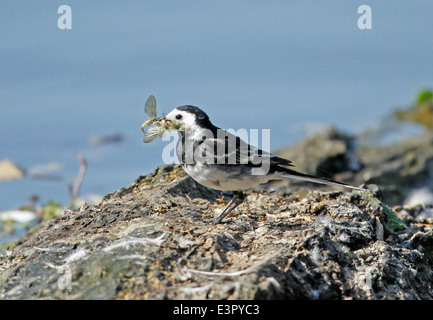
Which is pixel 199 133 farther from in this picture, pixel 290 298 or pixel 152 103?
pixel 290 298

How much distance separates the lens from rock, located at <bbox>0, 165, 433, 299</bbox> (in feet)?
13.1

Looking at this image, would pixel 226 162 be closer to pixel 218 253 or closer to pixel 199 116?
pixel 199 116

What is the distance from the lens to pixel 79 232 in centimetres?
497

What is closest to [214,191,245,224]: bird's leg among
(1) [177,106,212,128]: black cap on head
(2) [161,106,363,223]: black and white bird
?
(2) [161,106,363,223]: black and white bird

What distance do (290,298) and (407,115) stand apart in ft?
31.0

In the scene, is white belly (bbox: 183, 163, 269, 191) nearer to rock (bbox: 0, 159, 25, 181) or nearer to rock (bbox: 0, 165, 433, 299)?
rock (bbox: 0, 165, 433, 299)

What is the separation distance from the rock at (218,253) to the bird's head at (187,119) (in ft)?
2.08

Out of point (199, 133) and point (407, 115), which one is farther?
point (407, 115)

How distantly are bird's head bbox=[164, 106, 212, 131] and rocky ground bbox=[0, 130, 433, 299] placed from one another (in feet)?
1.54

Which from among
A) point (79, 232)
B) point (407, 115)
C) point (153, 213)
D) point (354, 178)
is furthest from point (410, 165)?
point (79, 232)

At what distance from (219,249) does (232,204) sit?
54.2 inches

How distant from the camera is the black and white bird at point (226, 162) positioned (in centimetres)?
579

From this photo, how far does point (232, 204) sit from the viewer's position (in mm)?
5859

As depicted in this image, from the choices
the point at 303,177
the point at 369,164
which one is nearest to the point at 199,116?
the point at 303,177
